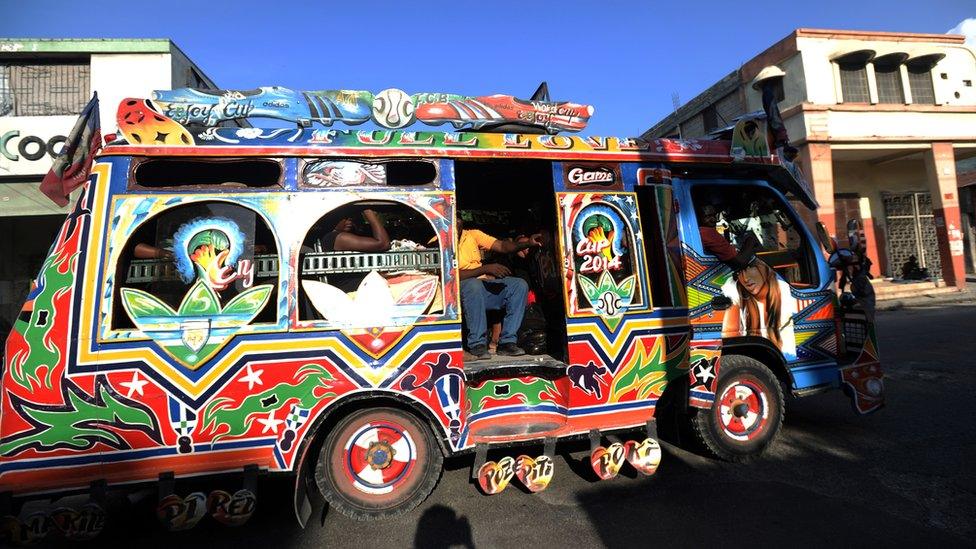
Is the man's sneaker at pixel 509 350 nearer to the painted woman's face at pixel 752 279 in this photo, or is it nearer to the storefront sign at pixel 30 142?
the painted woman's face at pixel 752 279

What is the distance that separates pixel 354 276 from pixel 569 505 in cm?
218

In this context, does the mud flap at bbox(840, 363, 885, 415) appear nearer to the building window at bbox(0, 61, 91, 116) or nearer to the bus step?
the bus step

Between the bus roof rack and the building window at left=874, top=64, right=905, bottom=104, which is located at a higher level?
the building window at left=874, top=64, right=905, bottom=104

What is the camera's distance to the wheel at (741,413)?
13.0ft

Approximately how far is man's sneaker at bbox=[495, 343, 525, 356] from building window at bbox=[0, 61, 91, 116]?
10917 mm

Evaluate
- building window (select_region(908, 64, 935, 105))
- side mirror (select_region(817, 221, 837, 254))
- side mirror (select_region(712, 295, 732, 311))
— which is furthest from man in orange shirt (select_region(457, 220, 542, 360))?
building window (select_region(908, 64, 935, 105))

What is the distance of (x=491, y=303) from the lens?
4312mm

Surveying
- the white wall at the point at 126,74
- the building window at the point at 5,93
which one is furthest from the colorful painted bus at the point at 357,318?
the building window at the point at 5,93

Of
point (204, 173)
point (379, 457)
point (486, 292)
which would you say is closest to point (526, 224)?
point (486, 292)

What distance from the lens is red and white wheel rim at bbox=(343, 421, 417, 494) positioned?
325 centimetres

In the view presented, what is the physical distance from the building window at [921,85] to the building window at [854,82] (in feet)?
6.06

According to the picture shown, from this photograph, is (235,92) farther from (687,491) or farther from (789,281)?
(789,281)

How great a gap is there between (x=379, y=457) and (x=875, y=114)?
18729mm

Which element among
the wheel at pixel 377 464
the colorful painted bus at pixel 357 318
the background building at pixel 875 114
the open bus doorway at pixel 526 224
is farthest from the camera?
the background building at pixel 875 114
